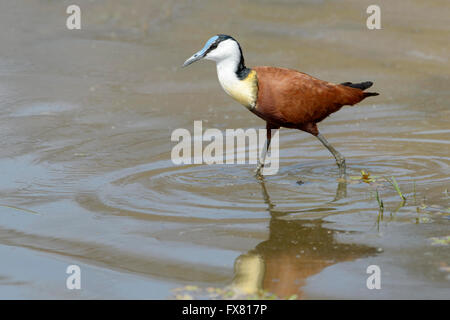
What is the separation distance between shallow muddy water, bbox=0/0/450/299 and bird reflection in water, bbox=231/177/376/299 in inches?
0.7

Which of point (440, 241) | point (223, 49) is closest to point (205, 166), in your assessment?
point (223, 49)

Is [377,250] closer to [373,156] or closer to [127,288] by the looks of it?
[127,288]

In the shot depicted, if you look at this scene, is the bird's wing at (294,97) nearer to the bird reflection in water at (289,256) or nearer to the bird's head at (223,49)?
the bird's head at (223,49)

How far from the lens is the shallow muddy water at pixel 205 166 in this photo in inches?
188

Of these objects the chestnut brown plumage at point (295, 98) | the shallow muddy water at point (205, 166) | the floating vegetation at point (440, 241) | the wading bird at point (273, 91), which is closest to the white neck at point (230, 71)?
the wading bird at point (273, 91)

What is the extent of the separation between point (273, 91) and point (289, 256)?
1.74 meters

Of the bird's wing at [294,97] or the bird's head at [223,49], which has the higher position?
the bird's head at [223,49]

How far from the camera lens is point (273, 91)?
20.5ft

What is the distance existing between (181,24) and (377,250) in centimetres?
689

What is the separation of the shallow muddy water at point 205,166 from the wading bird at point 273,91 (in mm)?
525

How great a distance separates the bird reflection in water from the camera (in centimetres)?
451

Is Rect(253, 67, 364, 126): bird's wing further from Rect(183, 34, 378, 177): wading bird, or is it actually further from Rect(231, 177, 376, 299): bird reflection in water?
Rect(231, 177, 376, 299): bird reflection in water

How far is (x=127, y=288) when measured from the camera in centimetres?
455
